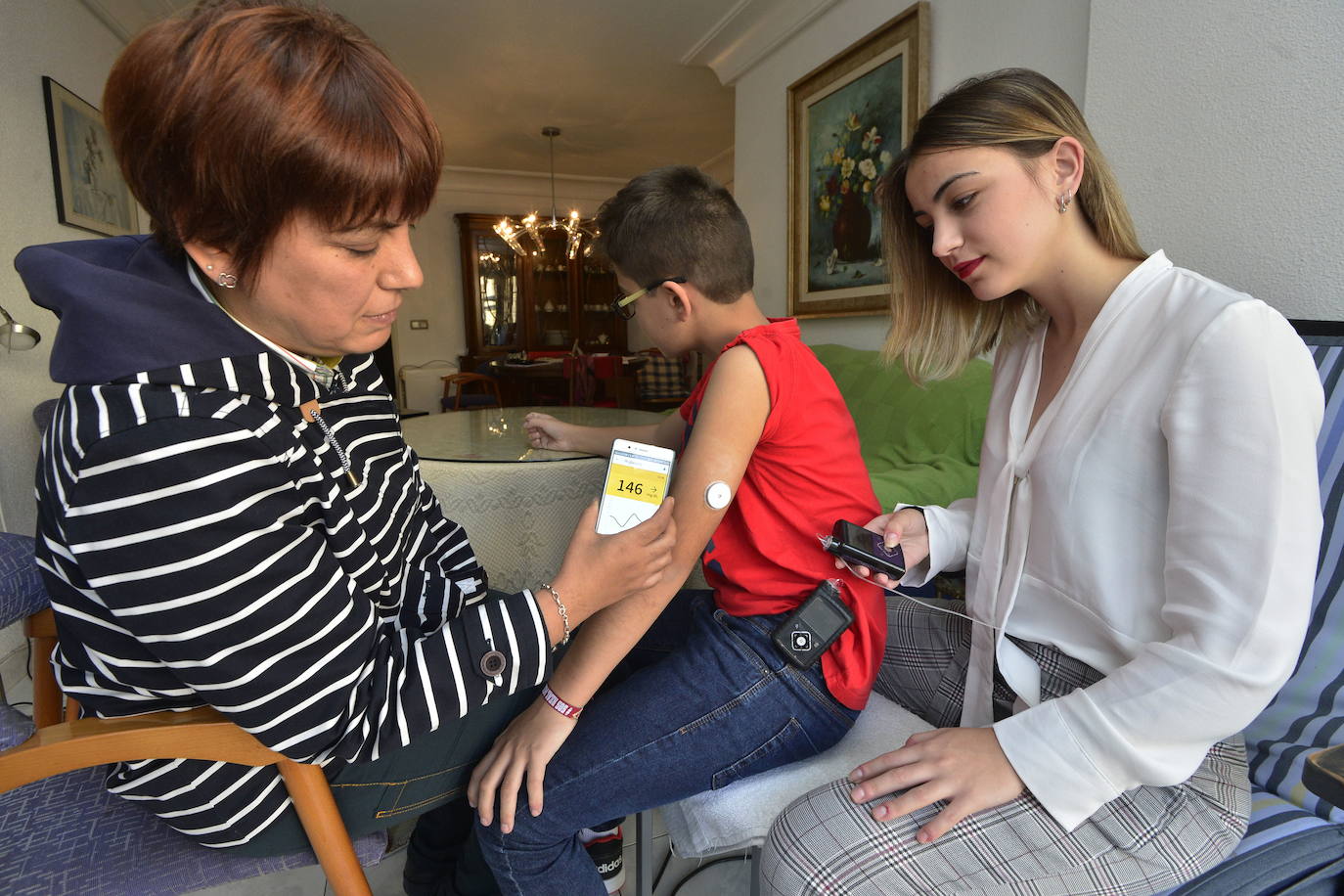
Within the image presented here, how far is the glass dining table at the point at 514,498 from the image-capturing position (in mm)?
1738

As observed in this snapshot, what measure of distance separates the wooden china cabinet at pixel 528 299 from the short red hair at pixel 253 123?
6.60m

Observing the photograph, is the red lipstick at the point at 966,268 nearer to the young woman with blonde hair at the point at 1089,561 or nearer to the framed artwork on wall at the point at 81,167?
the young woman with blonde hair at the point at 1089,561

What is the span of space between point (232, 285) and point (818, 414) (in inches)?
28.6

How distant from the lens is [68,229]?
2.87 meters

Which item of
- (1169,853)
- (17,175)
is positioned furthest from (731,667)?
(17,175)

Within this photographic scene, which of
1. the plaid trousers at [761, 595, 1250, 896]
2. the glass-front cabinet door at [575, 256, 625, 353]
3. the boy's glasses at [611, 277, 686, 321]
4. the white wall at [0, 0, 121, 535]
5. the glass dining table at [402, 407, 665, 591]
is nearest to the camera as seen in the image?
the plaid trousers at [761, 595, 1250, 896]

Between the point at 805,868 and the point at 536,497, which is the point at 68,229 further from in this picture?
the point at 805,868

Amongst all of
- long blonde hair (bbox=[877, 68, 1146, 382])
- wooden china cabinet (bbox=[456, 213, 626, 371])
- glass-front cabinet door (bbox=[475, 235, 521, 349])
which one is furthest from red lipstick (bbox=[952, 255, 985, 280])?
glass-front cabinet door (bbox=[475, 235, 521, 349])

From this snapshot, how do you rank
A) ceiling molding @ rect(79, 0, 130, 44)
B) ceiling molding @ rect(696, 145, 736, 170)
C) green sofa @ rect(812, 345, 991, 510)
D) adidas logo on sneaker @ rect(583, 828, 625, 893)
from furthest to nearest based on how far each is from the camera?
ceiling molding @ rect(696, 145, 736, 170), ceiling molding @ rect(79, 0, 130, 44), green sofa @ rect(812, 345, 991, 510), adidas logo on sneaker @ rect(583, 828, 625, 893)

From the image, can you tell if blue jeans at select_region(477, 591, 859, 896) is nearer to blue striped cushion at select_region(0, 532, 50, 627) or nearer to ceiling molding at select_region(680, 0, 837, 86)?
blue striped cushion at select_region(0, 532, 50, 627)

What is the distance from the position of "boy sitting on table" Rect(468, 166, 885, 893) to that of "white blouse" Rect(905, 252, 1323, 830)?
25cm

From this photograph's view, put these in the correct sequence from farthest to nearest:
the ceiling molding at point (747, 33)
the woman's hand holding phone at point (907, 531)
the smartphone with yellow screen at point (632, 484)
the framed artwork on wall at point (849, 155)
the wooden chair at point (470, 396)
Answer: the wooden chair at point (470, 396) → the ceiling molding at point (747, 33) → the framed artwork on wall at point (849, 155) → the woman's hand holding phone at point (907, 531) → the smartphone with yellow screen at point (632, 484)

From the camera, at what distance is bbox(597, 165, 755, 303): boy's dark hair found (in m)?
1.08

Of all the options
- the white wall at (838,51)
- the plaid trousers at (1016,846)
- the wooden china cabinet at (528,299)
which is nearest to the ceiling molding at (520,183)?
the wooden china cabinet at (528,299)
